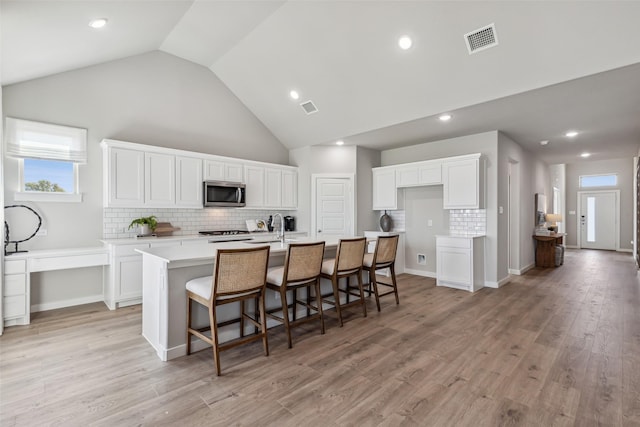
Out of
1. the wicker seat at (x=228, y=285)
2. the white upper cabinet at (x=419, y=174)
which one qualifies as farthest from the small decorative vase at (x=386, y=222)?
the wicker seat at (x=228, y=285)

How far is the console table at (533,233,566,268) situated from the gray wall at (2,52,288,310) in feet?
23.5

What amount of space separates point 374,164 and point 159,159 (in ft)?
13.7

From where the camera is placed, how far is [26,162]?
4008mm

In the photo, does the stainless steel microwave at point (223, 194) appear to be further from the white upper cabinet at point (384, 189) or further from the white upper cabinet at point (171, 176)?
the white upper cabinet at point (384, 189)

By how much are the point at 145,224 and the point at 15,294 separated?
5.28 feet

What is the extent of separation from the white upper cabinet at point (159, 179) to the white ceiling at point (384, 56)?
1.51 metres

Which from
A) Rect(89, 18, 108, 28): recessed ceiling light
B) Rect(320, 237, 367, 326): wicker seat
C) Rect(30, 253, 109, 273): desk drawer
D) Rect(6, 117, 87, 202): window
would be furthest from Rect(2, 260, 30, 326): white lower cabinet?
Rect(320, 237, 367, 326): wicker seat

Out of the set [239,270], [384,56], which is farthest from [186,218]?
[384,56]

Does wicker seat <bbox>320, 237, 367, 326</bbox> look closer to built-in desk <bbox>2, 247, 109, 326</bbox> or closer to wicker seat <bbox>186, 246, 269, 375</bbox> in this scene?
wicker seat <bbox>186, 246, 269, 375</bbox>

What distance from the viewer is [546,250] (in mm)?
7340

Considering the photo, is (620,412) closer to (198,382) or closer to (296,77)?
(198,382)

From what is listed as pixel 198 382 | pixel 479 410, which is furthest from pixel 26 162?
pixel 479 410

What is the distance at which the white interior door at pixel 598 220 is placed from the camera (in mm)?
10180

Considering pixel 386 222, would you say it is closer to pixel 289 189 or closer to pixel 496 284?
pixel 289 189
